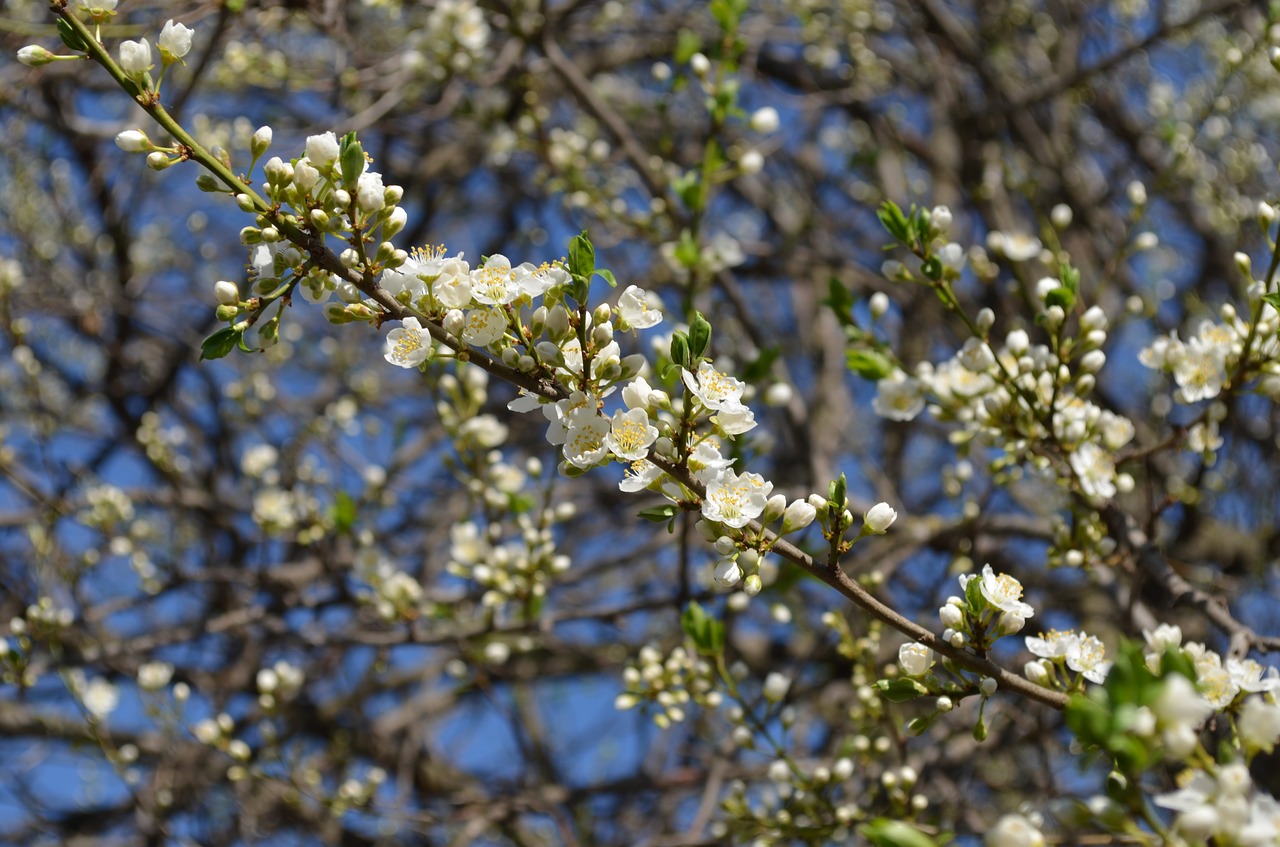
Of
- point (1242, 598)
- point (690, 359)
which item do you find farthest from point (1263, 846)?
point (1242, 598)

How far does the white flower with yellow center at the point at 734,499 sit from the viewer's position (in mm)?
1635

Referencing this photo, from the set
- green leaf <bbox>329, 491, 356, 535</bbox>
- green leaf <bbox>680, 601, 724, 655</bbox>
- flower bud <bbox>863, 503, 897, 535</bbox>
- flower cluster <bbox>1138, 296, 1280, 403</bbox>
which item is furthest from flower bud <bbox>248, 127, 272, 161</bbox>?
flower cluster <bbox>1138, 296, 1280, 403</bbox>

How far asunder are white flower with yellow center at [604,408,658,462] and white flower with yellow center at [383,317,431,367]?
0.34m

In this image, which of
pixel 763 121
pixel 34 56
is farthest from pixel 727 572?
pixel 763 121

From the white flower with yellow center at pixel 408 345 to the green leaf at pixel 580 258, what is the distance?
0.91 ft

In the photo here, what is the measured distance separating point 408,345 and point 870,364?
50.0 inches

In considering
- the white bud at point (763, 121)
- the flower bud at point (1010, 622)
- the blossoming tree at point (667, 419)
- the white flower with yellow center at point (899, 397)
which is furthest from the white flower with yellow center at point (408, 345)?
the white bud at point (763, 121)

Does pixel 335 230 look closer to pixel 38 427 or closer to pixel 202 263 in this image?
pixel 38 427

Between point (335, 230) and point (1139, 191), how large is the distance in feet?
7.63

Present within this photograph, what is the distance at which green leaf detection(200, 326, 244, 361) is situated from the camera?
1633mm

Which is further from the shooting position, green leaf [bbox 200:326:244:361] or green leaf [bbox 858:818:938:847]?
green leaf [bbox 200:326:244:361]

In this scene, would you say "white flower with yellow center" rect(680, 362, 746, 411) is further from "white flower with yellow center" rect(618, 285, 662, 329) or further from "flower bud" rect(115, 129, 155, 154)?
"flower bud" rect(115, 129, 155, 154)

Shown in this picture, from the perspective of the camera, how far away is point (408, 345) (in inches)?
78.0

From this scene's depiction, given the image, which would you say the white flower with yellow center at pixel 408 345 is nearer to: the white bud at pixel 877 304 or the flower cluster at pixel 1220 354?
the white bud at pixel 877 304
